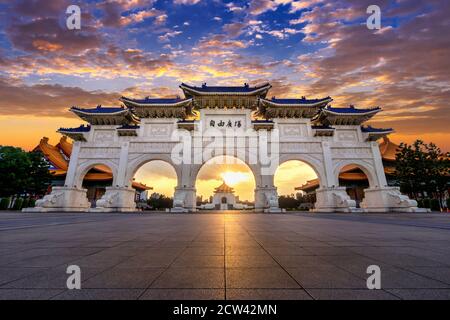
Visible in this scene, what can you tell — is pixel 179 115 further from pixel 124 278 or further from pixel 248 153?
pixel 124 278

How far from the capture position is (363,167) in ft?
66.2

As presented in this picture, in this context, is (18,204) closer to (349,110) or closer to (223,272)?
(223,272)

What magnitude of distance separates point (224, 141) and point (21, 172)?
19.4 metres

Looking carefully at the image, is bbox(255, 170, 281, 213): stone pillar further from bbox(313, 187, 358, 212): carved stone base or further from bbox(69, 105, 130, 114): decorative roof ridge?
bbox(69, 105, 130, 114): decorative roof ridge

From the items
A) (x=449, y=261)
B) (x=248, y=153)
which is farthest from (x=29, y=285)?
(x=248, y=153)

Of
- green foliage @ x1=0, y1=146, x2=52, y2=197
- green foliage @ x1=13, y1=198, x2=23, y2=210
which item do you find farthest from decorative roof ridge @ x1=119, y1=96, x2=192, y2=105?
green foliage @ x1=13, y1=198, x2=23, y2=210

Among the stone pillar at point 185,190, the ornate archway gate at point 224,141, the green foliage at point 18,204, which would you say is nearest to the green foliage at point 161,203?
the ornate archway gate at point 224,141

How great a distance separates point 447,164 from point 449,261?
1059 inches

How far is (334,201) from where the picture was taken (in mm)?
18812

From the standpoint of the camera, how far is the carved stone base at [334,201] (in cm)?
1786

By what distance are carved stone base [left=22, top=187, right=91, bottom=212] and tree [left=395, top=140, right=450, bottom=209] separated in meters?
30.9

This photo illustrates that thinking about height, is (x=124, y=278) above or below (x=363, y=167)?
below

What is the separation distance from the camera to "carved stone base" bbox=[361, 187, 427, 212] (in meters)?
17.8
